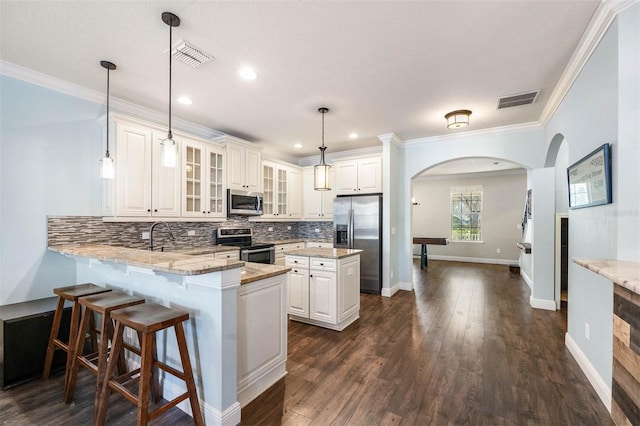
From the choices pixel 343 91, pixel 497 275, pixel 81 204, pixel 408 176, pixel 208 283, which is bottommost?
pixel 497 275

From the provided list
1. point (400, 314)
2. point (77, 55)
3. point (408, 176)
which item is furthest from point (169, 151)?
point (408, 176)

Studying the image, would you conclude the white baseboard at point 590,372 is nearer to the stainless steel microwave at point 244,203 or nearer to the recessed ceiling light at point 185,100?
the stainless steel microwave at point 244,203

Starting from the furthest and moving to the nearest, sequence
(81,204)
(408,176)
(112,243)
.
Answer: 1. (408,176)
2. (112,243)
3. (81,204)

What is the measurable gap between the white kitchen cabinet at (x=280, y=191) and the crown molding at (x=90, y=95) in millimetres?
1381

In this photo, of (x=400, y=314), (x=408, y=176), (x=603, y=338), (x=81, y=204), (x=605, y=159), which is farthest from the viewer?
(x=408, y=176)

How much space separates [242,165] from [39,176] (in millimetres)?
2364

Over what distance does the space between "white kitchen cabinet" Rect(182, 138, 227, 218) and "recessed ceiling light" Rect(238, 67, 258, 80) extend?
4.95ft

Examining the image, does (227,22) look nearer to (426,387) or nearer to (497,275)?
(426,387)

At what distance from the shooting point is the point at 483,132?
4.41 metres

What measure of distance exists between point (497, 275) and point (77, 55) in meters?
7.91

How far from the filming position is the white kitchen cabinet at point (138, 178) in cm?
306

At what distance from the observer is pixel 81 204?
9.89ft

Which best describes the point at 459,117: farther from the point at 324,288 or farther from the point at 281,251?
the point at 281,251

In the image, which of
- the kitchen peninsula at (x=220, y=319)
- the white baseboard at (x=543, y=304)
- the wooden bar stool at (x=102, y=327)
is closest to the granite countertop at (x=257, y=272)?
the kitchen peninsula at (x=220, y=319)
